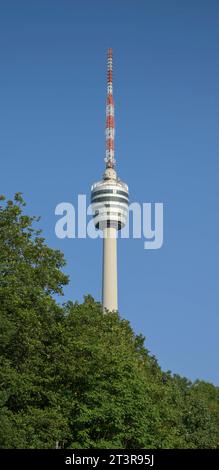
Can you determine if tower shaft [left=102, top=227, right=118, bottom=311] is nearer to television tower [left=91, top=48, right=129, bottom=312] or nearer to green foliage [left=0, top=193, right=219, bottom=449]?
television tower [left=91, top=48, right=129, bottom=312]

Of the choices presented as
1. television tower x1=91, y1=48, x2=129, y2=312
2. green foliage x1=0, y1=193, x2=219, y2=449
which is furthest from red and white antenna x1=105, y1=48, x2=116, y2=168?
green foliage x1=0, y1=193, x2=219, y2=449

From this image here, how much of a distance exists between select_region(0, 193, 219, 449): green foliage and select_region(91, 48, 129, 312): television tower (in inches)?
3113

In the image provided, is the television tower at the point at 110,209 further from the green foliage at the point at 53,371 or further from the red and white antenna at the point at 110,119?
the green foliage at the point at 53,371

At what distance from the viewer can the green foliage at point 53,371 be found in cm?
3544

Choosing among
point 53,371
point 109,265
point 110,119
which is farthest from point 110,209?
point 53,371

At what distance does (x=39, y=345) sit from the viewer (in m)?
36.8

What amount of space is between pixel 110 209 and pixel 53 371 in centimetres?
8389

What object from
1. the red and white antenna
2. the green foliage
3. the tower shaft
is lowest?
the green foliage

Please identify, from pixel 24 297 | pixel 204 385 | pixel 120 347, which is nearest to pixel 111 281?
pixel 204 385

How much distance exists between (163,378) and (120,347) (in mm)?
21627

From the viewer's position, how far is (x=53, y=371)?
3816cm

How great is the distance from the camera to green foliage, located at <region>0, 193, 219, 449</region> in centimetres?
3544

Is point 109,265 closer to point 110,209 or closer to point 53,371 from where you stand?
point 110,209
